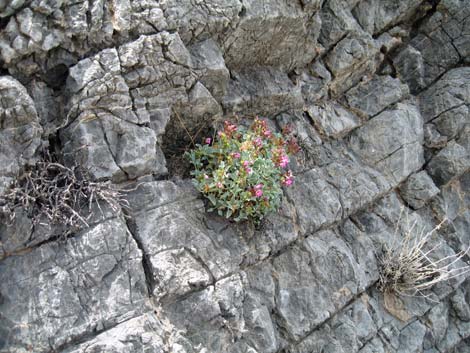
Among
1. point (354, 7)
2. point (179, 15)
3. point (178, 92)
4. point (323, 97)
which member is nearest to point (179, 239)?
point (178, 92)

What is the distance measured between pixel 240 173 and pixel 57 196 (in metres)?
1.88

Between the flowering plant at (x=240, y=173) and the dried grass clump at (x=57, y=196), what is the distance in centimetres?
108

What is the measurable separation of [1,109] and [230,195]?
2365mm

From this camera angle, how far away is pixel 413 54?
7.88m

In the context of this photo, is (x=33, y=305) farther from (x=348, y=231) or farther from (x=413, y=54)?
(x=413, y=54)

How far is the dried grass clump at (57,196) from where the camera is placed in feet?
14.0

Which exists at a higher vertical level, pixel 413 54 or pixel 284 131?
pixel 413 54

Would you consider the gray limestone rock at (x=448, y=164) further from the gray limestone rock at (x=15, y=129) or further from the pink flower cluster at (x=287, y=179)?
the gray limestone rock at (x=15, y=129)

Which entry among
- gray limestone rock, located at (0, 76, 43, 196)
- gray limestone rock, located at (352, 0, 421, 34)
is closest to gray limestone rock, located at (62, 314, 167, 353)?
gray limestone rock, located at (0, 76, 43, 196)

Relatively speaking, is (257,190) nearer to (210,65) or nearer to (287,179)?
(287,179)

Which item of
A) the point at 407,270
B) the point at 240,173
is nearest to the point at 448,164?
the point at 407,270

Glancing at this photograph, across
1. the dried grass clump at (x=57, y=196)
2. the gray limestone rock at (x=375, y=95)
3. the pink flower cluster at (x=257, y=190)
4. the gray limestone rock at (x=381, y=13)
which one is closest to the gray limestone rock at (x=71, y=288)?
the dried grass clump at (x=57, y=196)

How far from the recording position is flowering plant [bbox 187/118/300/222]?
5.18 meters

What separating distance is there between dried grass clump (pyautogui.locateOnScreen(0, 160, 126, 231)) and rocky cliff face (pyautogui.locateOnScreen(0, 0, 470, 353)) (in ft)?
0.36
